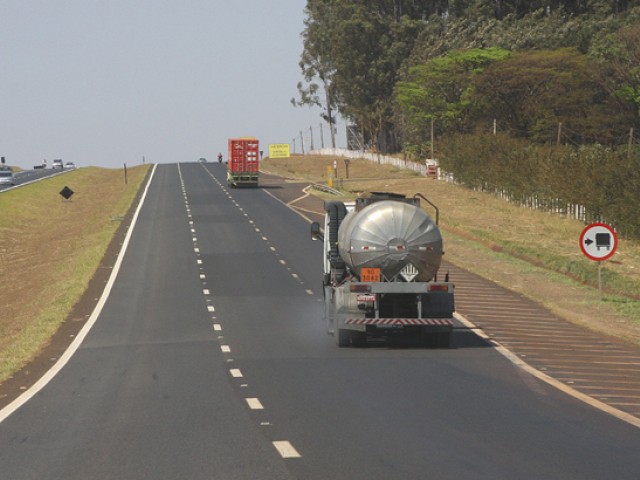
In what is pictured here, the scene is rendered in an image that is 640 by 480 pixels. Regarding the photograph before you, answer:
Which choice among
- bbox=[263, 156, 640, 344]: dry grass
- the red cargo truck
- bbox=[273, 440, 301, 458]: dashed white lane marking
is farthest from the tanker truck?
the red cargo truck

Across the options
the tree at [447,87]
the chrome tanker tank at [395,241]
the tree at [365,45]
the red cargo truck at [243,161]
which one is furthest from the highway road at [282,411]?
the tree at [365,45]

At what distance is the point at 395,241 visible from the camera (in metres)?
23.7

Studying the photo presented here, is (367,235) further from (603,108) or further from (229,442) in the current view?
(603,108)

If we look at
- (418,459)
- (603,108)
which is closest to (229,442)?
(418,459)

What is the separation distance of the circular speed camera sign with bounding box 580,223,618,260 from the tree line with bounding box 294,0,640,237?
85.1 feet

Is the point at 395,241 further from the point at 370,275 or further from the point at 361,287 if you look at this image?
the point at 361,287

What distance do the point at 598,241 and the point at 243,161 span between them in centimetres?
6243

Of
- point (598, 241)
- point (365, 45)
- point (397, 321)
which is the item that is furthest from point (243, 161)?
point (397, 321)

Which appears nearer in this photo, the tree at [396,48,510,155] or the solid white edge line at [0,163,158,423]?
the solid white edge line at [0,163,158,423]

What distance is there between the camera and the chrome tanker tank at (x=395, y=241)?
23672 millimetres

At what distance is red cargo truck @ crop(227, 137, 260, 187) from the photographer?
88938mm

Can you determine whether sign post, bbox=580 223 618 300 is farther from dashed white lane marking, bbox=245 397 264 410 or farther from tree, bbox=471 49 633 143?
tree, bbox=471 49 633 143

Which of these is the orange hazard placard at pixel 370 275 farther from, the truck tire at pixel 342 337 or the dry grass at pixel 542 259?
the dry grass at pixel 542 259

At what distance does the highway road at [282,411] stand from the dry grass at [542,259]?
20.5ft
